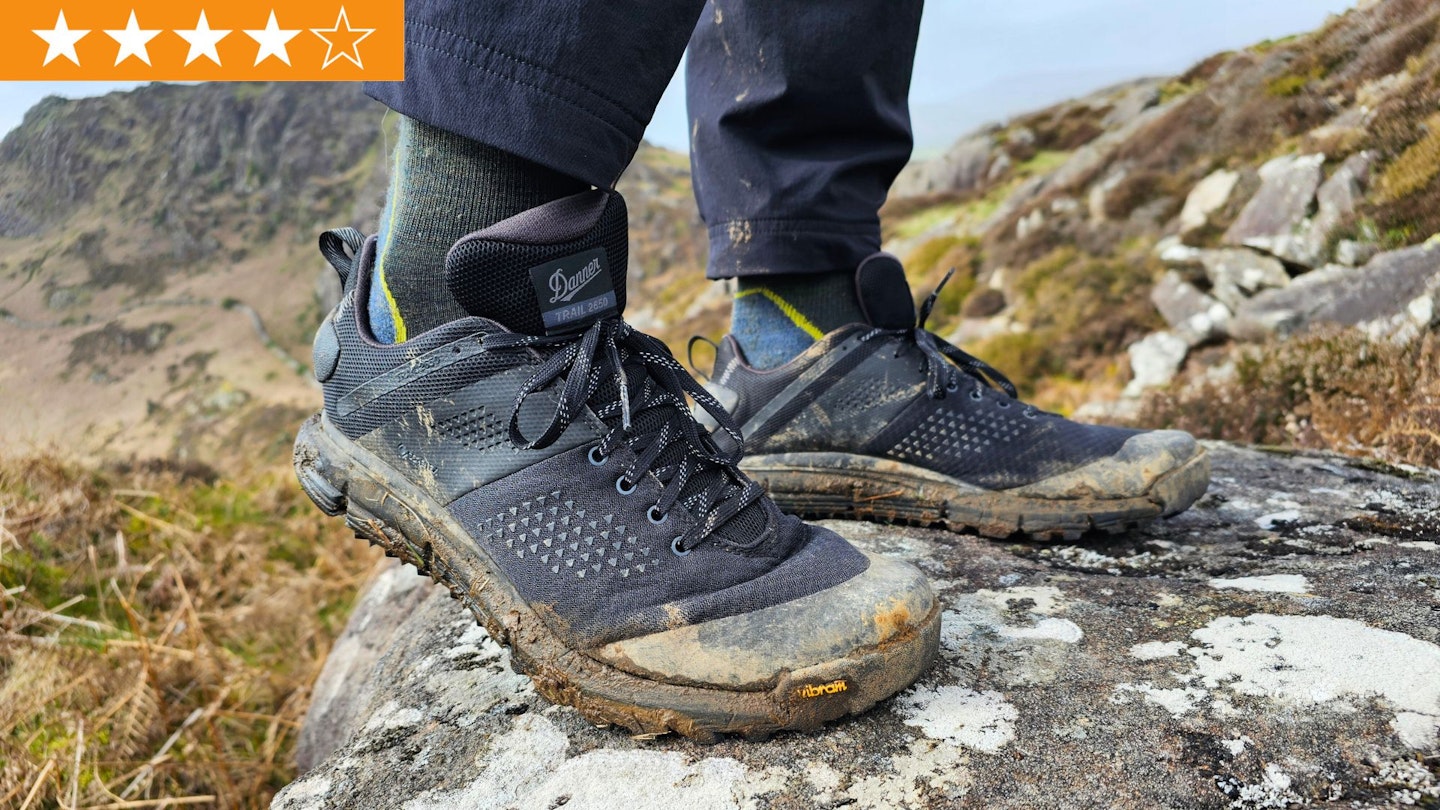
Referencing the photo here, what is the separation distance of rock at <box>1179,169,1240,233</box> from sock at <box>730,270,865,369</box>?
31.2 feet

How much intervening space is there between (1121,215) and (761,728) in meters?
13.2

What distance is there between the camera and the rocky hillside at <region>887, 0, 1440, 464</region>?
3850 mm

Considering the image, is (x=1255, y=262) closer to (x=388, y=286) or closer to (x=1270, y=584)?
(x=1270, y=584)

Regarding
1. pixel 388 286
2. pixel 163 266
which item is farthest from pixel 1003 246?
pixel 388 286

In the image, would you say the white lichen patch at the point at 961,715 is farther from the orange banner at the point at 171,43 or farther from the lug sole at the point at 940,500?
the orange banner at the point at 171,43

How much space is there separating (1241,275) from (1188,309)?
591mm

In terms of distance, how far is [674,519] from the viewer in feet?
3.72

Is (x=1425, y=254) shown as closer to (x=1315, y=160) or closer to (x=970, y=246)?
(x=1315, y=160)

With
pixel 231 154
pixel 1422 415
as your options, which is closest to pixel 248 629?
pixel 1422 415

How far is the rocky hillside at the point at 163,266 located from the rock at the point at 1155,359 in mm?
6912

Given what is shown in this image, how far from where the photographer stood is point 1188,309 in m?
8.09

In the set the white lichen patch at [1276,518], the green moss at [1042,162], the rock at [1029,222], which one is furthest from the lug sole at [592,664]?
the green moss at [1042,162]

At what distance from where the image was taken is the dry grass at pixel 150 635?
1668 millimetres

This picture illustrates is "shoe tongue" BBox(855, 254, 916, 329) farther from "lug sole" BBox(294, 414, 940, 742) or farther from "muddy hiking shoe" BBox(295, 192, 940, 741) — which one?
"lug sole" BBox(294, 414, 940, 742)
